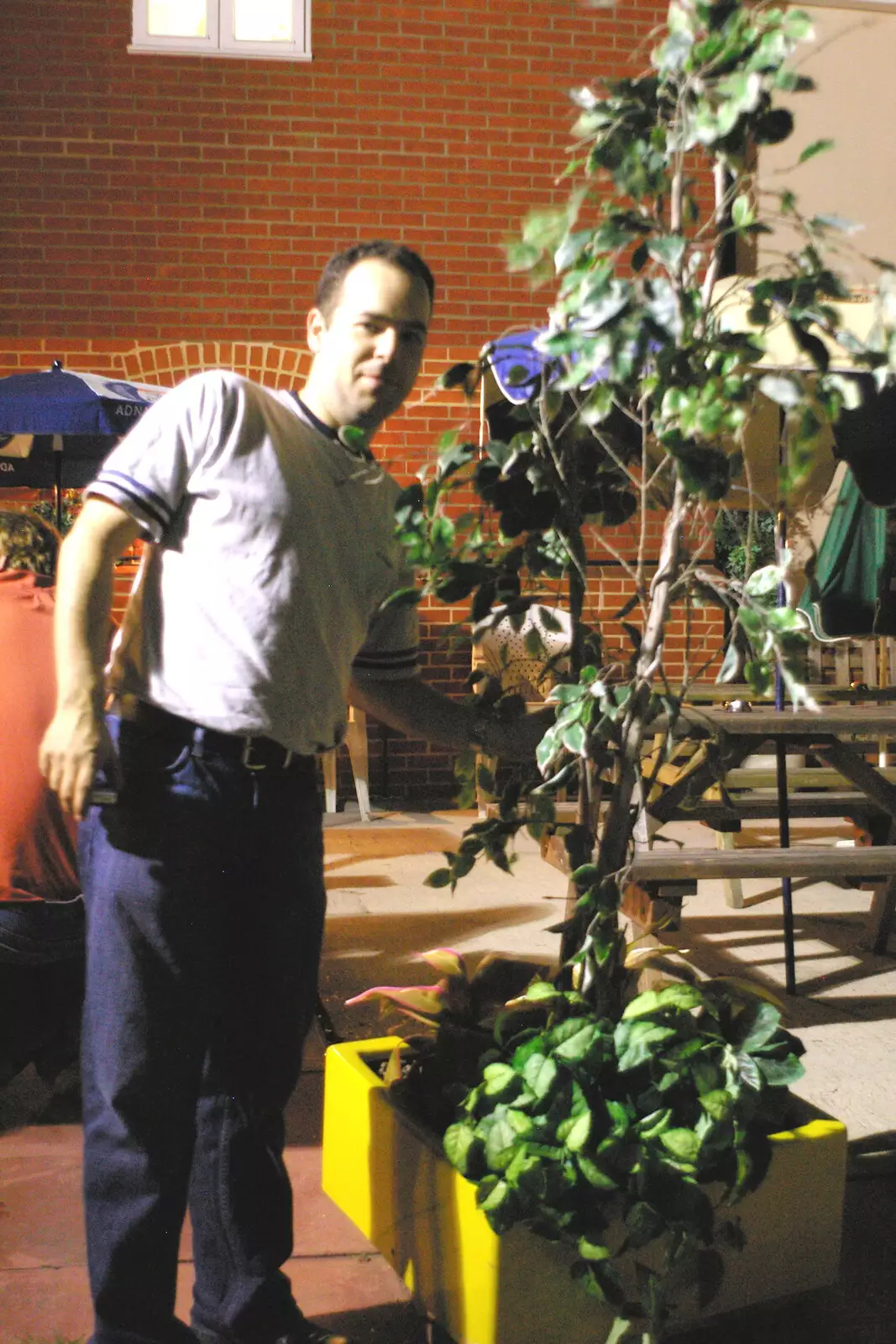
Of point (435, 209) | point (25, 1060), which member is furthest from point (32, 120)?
point (25, 1060)

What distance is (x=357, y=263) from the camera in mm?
1908

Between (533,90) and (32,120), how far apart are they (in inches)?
117

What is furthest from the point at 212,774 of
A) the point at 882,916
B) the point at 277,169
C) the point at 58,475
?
the point at 277,169

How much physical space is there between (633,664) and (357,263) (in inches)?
29.9

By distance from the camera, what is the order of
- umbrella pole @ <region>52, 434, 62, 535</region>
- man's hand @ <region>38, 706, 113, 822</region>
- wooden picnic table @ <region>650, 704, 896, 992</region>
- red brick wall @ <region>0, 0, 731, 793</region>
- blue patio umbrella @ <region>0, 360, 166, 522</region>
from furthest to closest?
red brick wall @ <region>0, 0, 731, 793</region> < umbrella pole @ <region>52, 434, 62, 535</region> < blue patio umbrella @ <region>0, 360, 166, 522</region> < wooden picnic table @ <region>650, 704, 896, 992</region> < man's hand @ <region>38, 706, 113, 822</region>

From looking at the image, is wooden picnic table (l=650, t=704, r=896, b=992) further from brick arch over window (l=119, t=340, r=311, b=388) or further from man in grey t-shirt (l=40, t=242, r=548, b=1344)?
brick arch over window (l=119, t=340, r=311, b=388)

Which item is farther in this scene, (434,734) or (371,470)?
(434,734)

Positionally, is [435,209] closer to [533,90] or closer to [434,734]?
[533,90]

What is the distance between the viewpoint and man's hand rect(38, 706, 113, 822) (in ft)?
5.40

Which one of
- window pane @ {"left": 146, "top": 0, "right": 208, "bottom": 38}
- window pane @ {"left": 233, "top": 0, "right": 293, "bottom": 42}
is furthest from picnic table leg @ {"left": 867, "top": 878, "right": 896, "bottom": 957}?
window pane @ {"left": 146, "top": 0, "right": 208, "bottom": 38}

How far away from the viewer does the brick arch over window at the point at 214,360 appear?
7387 mm

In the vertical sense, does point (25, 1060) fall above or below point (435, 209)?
below

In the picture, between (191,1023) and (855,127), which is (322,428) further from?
(855,127)

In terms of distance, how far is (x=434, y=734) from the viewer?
2.14 meters
